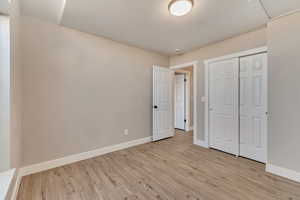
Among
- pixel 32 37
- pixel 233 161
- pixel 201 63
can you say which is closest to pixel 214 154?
pixel 233 161

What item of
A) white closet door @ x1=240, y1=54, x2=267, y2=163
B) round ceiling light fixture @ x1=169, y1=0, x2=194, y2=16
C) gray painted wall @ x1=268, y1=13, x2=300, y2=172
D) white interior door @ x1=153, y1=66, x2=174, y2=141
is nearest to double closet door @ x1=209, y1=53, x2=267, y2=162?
white closet door @ x1=240, y1=54, x2=267, y2=163

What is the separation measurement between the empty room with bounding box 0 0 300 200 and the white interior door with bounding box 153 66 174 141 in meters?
0.38

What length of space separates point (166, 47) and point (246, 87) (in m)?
1.98

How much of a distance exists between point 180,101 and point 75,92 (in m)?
3.62

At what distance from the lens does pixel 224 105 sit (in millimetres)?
3043

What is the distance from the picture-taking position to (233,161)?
2.62 metres

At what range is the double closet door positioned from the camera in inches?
100

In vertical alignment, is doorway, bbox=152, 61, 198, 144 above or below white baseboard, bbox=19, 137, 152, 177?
above

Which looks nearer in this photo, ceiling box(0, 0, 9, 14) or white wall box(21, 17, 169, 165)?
ceiling box(0, 0, 9, 14)

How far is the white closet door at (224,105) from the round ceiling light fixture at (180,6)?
65.0 inches

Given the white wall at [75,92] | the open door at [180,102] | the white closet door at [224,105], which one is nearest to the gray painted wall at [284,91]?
the white closet door at [224,105]

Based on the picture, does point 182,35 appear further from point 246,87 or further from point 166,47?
point 246,87

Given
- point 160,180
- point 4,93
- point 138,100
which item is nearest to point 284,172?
point 160,180

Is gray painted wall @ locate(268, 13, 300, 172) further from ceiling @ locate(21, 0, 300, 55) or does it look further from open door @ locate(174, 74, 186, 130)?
open door @ locate(174, 74, 186, 130)
